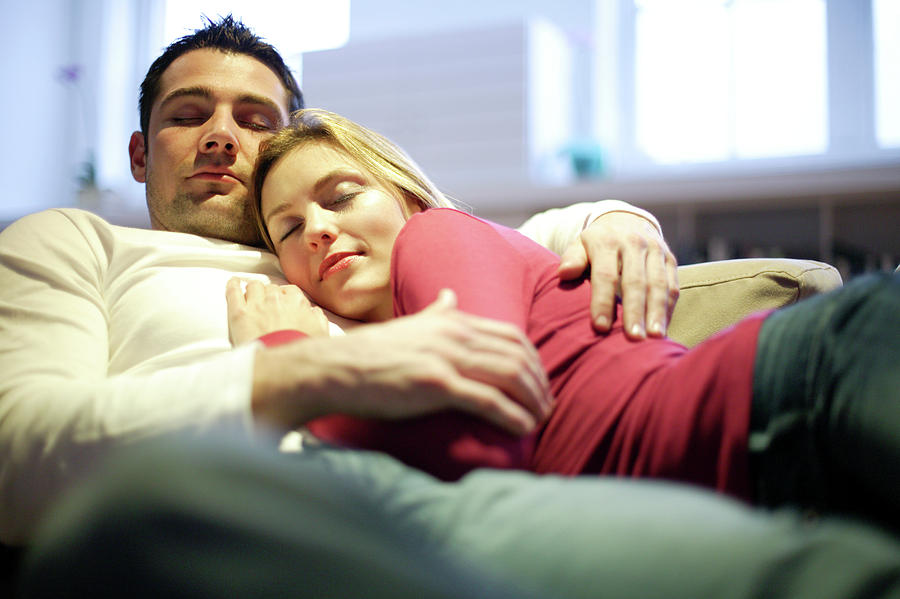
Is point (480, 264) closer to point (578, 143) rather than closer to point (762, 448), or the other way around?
point (762, 448)

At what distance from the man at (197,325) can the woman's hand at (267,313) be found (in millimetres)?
34

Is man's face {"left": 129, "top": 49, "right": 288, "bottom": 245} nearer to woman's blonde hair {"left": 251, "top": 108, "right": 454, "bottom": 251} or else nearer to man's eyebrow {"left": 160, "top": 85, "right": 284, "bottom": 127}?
man's eyebrow {"left": 160, "top": 85, "right": 284, "bottom": 127}

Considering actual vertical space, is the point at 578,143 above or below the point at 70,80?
below

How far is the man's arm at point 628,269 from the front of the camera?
3.19 feet

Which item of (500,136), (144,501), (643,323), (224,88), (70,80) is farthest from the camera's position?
(70,80)

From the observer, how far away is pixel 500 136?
3.47m

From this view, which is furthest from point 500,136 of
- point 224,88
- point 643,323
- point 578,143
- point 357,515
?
point 357,515

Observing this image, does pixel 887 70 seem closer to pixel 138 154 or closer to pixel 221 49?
pixel 221 49

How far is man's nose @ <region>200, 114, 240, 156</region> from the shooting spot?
59.9 inches

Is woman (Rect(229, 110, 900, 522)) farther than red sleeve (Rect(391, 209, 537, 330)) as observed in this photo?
No

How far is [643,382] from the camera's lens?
0.85m

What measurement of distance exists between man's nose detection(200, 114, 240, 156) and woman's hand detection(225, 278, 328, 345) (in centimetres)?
43

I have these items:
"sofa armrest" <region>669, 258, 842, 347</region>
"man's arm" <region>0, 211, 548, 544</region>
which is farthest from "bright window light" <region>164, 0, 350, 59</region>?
"man's arm" <region>0, 211, 548, 544</region>

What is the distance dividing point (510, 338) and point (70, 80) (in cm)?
403
